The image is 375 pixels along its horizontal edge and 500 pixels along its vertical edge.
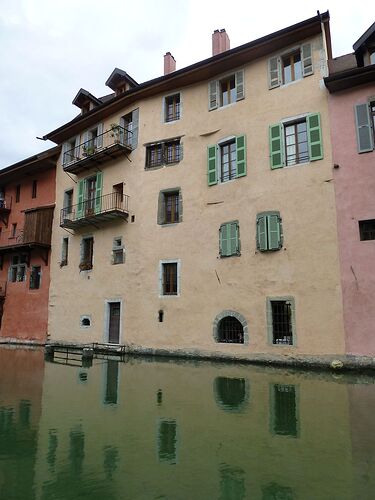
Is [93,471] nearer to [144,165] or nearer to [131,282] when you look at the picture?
[131,282]

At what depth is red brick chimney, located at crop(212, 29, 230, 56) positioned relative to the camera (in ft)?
66.8

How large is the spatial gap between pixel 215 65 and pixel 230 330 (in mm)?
11617

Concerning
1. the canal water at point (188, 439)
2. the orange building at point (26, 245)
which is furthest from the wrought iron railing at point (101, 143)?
the canal water at point (188, 439)

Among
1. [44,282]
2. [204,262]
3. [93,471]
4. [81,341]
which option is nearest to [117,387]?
[93,471]

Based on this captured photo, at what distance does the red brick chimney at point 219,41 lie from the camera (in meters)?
20.4

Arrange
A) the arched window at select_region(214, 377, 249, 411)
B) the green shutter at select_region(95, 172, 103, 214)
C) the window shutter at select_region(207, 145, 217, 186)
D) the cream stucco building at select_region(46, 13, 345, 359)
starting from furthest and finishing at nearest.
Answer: the green shutter at select_region(95, 172, 103, 214)
the window shutter at select_region(207, 145, 217, 186)
the cream stucco building at select_region(46, 13, 345, 359)
the arched window at select_region(214, 377, 249, 411)

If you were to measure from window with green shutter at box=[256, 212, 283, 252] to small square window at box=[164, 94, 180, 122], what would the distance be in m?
7.49

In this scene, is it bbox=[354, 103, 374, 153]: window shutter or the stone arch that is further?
the stone arch

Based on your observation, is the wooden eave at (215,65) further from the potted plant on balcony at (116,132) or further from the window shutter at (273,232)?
the window shutter at (273,232)

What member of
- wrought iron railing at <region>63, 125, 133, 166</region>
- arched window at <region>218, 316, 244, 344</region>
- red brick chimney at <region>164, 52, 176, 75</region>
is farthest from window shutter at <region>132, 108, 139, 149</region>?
arched window at <region>218, 316, 244, 344</region>

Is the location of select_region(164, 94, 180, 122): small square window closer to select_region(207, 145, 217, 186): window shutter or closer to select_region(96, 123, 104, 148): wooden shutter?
select_region(207, 145, 217, 186): window shutter

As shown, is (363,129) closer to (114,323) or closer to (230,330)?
(230,330)

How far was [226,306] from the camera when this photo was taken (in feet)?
52.2

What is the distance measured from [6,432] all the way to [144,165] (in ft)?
49.5
